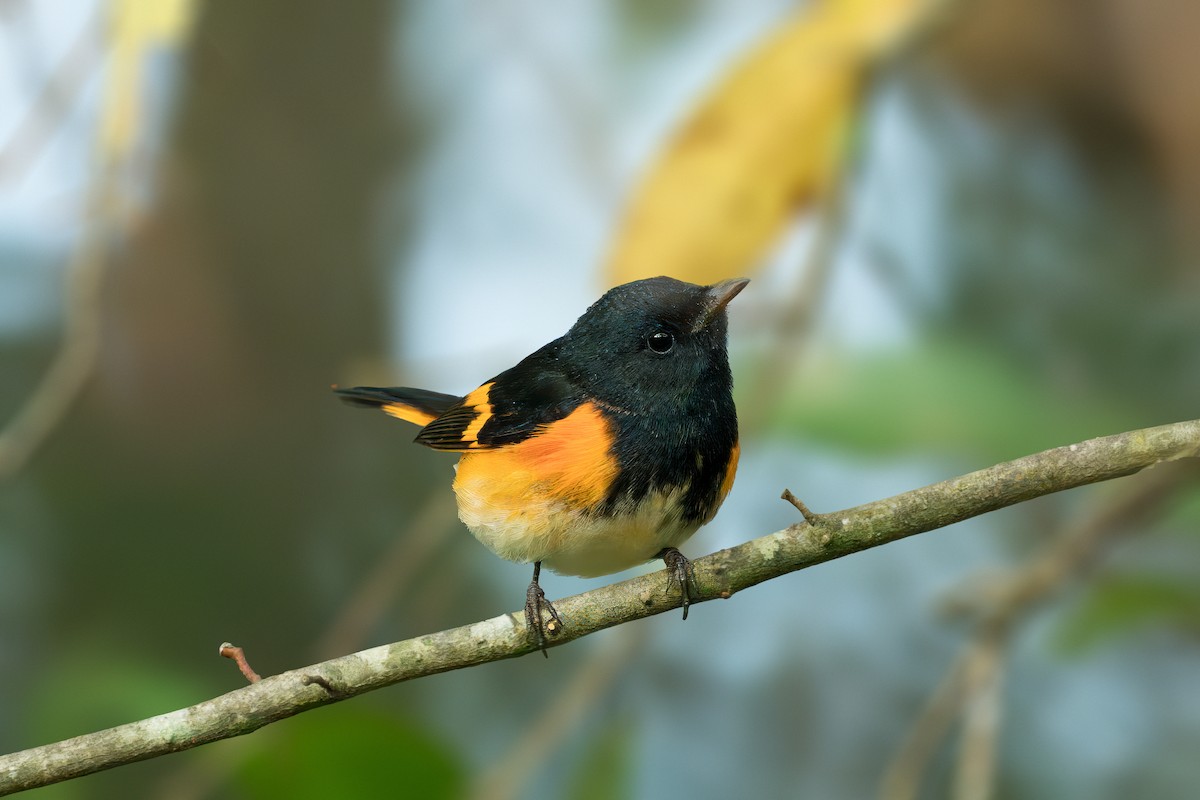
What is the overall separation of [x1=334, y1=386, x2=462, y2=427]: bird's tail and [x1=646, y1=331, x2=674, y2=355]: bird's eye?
0.43m

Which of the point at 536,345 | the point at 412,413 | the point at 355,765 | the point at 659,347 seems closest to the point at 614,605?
the point at 659,347

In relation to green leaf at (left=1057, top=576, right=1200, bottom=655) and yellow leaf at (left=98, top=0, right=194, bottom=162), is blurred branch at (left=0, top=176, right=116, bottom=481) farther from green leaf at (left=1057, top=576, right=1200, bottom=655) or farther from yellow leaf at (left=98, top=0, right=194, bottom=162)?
green leaf at (left=1057, top=576, right=1200, bottom=655)

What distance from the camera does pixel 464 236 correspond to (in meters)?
2.45

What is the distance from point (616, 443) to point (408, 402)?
51 centimetres

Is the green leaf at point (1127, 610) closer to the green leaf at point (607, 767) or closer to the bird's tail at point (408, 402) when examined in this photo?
the green leaf at point (607, 767)

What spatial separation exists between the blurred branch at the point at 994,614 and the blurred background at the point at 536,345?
91 millimetres

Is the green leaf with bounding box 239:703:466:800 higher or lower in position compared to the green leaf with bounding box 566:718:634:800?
higher

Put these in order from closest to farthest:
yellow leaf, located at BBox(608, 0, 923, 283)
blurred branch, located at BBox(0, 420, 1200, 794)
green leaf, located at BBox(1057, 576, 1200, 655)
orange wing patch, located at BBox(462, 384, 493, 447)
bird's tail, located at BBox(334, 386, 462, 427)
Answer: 1. blurred branch, located at BBox(0, 420, 1200, 794)
2. orange wing patch, located at BBox(462, 384, 493, 447)
3. bird's tail, located at BBox(334, 386, 462, 427)
4. yellow leaf, located at BBox(608, 0, 923, 283)
5. green leaf, located at BBox(1057, 576, 1200, 655)

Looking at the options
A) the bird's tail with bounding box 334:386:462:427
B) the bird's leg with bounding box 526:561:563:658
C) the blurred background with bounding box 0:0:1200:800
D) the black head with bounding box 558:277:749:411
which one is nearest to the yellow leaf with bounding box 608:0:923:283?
the blurred background with bounding box 0:0:1200:800

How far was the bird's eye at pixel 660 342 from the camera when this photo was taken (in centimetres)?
136

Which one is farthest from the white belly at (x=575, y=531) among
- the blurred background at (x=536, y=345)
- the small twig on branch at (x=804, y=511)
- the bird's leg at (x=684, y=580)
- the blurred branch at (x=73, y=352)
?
the blurred branch at (x=73, y=352)

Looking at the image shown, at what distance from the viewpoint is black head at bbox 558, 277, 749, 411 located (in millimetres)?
1346

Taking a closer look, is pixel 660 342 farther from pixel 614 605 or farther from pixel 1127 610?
pixel 1127 610

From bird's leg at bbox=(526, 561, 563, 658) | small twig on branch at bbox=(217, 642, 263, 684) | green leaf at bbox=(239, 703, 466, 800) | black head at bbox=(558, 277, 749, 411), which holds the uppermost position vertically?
black head at bbox=(558, 277, 749, 411)
